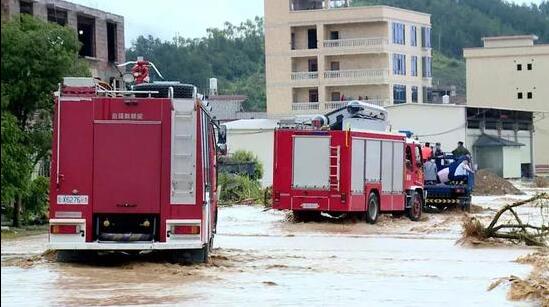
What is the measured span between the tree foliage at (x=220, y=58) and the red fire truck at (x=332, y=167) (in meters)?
87.0

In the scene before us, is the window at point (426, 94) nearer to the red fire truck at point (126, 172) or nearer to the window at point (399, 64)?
the window at point (399, 64)

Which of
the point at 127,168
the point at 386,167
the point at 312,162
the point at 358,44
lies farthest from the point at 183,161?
the point at 358,44

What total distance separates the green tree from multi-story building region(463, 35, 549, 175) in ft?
216

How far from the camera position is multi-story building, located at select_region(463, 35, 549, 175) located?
91.2 m

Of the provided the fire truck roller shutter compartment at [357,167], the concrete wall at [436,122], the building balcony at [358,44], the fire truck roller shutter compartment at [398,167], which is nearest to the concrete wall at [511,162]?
the concrete wall at [436,122]

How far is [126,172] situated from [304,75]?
6894cm

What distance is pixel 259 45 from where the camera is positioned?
150 meters

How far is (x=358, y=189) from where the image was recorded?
29656 mm

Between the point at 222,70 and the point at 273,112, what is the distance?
56171 mm

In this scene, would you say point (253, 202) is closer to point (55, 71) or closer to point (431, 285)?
point (55, 71)

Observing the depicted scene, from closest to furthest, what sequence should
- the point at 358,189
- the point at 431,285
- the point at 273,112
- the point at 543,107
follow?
the point at 431,285 < the point at 358,189 < the point at 273,112 < the point at 543,107

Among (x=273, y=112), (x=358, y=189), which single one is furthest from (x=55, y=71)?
(x=273, y=112)

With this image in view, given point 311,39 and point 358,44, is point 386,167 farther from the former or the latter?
point 311,39

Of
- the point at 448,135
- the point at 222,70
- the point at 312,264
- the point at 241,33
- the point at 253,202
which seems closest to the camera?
the point at 312,264
